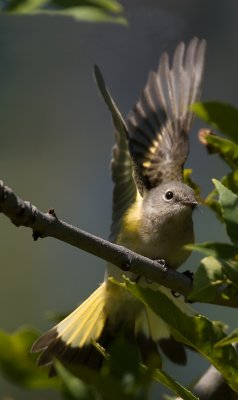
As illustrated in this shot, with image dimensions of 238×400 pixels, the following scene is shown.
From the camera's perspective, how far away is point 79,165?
19.3 feet

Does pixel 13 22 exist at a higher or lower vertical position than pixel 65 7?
lower

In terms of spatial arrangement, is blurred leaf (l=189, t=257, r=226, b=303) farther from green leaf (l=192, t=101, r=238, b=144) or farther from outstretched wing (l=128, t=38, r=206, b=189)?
outstretched wing (l=128, t=38, r=206, b=189)

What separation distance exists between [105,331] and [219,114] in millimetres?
2169

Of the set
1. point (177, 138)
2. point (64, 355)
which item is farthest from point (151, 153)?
point (64, 355)

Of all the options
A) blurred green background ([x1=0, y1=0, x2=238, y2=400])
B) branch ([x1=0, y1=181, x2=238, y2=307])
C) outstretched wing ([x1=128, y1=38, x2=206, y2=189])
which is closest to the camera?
branch ([x1=0, y1=181, x2=238, y2=307])

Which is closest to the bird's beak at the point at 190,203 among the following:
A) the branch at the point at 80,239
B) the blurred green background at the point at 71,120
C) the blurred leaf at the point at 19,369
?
the blurred green background at the point at 71,120

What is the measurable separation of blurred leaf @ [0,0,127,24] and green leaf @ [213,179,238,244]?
1.06 feet

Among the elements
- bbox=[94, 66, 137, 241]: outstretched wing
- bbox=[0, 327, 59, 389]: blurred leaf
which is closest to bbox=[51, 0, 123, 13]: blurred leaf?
bbox=[0, 327, 59, 389]: blurred leaf

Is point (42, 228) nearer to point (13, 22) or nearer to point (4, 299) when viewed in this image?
point (4, 299)

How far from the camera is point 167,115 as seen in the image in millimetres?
3998

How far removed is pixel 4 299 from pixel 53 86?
2279 millimetres

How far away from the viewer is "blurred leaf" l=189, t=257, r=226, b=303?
1.21 m

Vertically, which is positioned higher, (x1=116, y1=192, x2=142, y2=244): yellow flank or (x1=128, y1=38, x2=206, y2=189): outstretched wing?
(x1=128, y1=38, x2=206, y2=189): outstretched wing

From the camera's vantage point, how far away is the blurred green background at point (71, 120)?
16.5 feet
